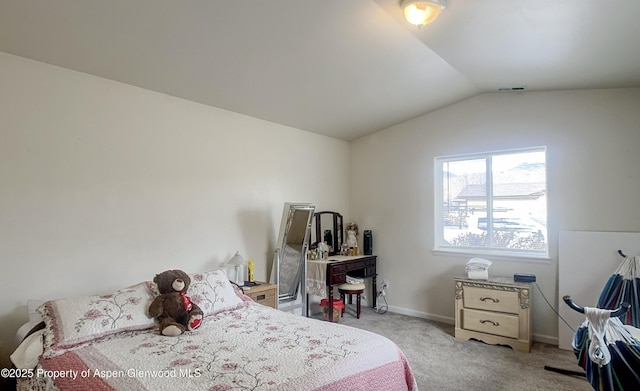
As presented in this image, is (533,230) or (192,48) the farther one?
(533,230)

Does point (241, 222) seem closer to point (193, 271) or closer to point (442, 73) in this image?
point (193, 271)

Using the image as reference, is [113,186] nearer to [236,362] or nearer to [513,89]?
[236,362]

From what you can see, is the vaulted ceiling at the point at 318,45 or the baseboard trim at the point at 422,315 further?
the baseboard trim at the point at 422,315

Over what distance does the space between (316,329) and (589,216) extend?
3.16m

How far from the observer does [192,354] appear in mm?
2045

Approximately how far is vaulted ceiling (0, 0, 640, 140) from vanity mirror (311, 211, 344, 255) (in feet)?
5.64

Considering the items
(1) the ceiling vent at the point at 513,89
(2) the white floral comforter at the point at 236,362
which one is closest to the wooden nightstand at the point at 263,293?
(2) the white floral comforter at the point at 236,362

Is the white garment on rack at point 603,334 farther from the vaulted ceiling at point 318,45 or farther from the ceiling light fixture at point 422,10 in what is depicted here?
the ceiling light fixture at point 422,10

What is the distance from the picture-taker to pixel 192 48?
277 centimetres

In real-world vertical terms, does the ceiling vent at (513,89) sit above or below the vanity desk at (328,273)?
above

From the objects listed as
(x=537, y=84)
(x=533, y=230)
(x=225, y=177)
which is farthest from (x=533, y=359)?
(x=225, y=177)

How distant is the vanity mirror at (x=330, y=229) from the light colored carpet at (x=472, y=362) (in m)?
1.20

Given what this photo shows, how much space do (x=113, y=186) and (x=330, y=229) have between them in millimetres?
2964

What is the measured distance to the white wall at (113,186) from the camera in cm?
258
